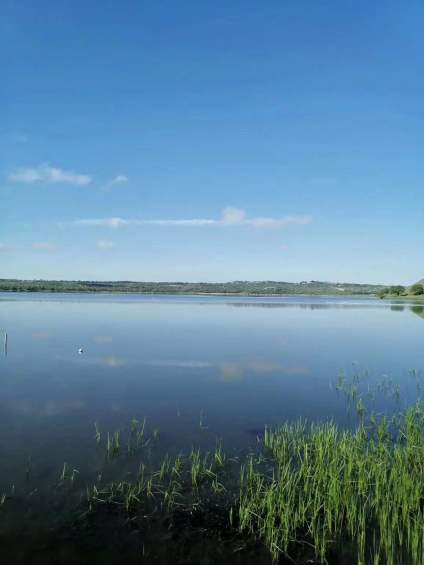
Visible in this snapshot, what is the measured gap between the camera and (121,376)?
1321 centimetres

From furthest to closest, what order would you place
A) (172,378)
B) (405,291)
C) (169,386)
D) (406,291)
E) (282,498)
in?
(405,291), (406,291), (172,378), (169,386), (282,498)

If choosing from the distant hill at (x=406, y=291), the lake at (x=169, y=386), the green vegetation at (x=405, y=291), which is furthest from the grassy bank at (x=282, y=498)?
the green vegetation at (x=405, y=291)

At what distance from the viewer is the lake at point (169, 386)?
7688 millimetres

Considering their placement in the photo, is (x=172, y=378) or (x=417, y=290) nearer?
(x=172, y=378)

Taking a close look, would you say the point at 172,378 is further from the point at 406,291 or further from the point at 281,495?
the point at 406,291

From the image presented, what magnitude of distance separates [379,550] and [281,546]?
3.38 ft

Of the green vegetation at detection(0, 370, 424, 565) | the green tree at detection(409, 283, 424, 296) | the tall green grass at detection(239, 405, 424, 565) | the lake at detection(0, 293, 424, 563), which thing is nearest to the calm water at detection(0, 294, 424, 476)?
the lake at detection(0, 293, 424, 563)

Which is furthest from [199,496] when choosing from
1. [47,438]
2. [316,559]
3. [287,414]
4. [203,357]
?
[203,357]

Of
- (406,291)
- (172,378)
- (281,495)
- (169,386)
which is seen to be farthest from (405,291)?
(281,495)

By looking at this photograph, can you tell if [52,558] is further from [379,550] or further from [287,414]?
[287,414]

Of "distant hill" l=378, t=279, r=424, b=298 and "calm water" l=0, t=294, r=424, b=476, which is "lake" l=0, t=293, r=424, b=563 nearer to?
"calm water" l=0, t=294, r=424, b=476

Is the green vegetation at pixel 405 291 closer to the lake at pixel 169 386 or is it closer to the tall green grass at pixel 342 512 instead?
the lake at pixel 169 386

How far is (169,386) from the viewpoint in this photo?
12062mm

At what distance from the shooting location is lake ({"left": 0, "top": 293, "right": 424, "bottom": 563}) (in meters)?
7.69
